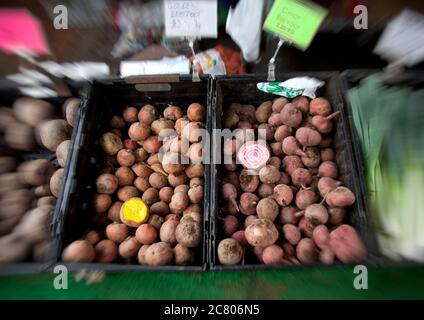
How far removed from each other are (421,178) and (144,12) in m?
2.27

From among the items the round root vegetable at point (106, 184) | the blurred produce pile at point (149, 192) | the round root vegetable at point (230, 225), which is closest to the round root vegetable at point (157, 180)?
the blurred produce pile at point (149, 192)

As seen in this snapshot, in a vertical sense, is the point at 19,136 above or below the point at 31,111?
below

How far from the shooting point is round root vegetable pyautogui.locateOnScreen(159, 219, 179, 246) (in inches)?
59.3

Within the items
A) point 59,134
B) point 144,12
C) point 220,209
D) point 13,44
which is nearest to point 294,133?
point 220,209

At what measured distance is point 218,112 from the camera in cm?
178

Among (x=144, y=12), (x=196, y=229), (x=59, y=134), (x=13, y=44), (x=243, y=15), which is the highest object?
(x=144, y=12)

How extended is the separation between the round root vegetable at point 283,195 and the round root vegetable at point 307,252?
218 millimetres

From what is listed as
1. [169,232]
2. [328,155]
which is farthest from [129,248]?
[328,155]

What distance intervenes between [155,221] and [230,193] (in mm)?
444

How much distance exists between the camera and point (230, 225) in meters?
1.56

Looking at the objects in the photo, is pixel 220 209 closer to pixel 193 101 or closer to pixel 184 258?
pixel 184 258

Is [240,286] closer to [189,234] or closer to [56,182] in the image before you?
[189,234]

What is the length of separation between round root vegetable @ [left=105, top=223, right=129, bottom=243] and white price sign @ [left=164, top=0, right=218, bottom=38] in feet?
3.77

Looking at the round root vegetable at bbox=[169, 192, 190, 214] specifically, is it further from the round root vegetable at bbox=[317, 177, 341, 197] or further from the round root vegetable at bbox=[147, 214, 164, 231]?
the round root vegetable at bbox=[317, 177, 341, 197]
